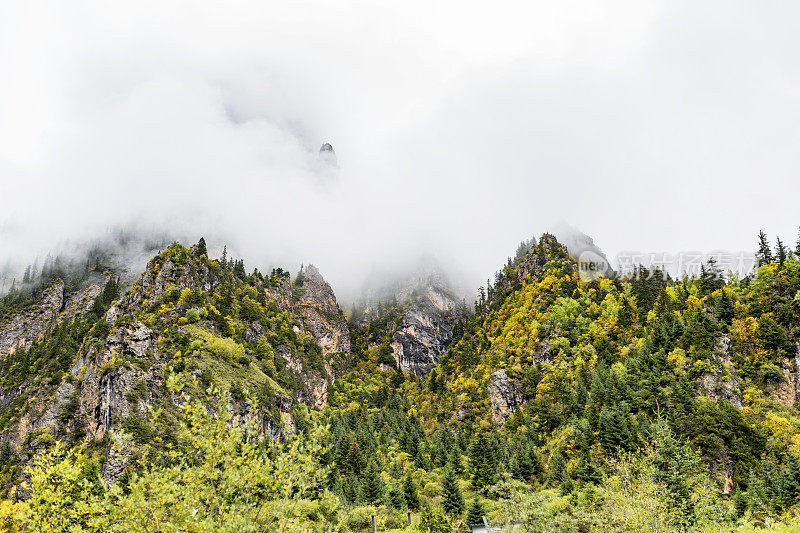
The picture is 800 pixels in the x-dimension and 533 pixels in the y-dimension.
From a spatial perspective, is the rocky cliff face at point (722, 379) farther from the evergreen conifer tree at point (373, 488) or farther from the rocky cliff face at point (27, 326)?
the rocky cliff face at point (27, 326)

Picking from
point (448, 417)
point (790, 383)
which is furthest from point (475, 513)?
point (448, 417)

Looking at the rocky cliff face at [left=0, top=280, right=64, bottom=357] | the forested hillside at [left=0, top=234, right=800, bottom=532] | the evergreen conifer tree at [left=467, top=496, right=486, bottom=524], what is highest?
the rocky cliff face at [left=0, top=280, right=64, bottom=357]

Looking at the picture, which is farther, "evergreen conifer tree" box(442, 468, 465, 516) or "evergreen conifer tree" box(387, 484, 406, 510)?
"evergreen conifer tree" box(387, 484, 406, 510)

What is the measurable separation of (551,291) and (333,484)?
A: 85.6m

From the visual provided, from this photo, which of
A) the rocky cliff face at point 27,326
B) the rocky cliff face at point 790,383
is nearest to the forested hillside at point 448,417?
the rocky cliff face at point 790,383

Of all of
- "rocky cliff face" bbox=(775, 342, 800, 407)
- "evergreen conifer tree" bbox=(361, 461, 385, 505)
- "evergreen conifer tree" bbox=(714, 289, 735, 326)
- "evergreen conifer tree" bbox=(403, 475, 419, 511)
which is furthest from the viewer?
"evergreen conifer tree" bbox=(714, 289, 735, 326)

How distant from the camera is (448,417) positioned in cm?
13100

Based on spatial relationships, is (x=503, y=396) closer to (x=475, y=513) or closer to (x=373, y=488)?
(x=373, y=488)

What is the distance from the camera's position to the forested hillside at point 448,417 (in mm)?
18266

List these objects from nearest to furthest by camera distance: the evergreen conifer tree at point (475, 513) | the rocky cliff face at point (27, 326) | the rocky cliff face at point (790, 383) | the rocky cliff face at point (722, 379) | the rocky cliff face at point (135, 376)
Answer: the evergreen conifer tree at point (475, 513) < the rocky cliff face at point (790, 383) < the rocky cliff face at point (722, 379) < the rocky cliff face at point (135, 376) < the rocky cliff face at point (27, 326)

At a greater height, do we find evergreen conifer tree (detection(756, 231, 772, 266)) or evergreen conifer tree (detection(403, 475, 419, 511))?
evergreen conifer tree (detection(756, 231, 772, 266))

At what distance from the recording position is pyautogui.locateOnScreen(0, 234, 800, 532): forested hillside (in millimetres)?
18266

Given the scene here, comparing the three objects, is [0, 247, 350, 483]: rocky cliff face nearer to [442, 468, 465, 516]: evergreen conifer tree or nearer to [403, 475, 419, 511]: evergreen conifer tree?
[403, 475, 419, 511]: evergreen conifer tree

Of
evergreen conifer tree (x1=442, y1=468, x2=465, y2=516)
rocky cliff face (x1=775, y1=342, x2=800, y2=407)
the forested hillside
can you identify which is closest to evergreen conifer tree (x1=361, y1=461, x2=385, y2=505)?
the forested hillside
